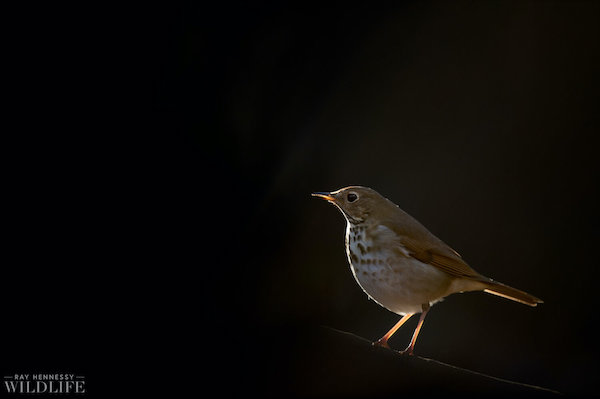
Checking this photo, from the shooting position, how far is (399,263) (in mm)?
1976

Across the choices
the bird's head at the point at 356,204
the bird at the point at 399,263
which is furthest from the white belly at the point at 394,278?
the bird's head at the point at 356,204

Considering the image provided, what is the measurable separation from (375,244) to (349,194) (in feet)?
0.78

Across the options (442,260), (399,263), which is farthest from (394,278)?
(442,260)

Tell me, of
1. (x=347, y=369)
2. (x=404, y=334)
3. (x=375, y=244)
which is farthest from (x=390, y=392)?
(x=404, y=334)

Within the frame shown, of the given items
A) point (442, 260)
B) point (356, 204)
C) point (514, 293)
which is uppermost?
point (356, 204)

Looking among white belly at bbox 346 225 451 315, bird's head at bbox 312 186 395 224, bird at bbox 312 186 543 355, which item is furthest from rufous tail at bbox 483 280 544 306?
bird's head at bbox 312 186 395 224

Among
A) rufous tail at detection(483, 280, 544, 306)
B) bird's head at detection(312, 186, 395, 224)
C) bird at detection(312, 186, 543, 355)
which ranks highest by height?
bird's head at detection(312, 186, 395, 224)

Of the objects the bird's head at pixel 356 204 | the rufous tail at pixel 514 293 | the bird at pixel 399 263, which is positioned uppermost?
the bird's head at pixel 356 204

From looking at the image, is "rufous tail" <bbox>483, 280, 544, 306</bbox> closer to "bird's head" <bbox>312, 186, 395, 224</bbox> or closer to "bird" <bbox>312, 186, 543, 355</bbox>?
"bird" <bbox>312, 186, 543, 355</bbox>

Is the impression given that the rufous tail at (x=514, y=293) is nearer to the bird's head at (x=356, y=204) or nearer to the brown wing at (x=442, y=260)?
the brown wing at (x=442, y=260)

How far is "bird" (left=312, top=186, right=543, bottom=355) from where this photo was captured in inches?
76.9

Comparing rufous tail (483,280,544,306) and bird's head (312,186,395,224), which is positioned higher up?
bird's head (312,186,395,224)

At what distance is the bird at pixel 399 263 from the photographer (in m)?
1.95

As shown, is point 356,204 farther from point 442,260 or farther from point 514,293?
point 514,293
